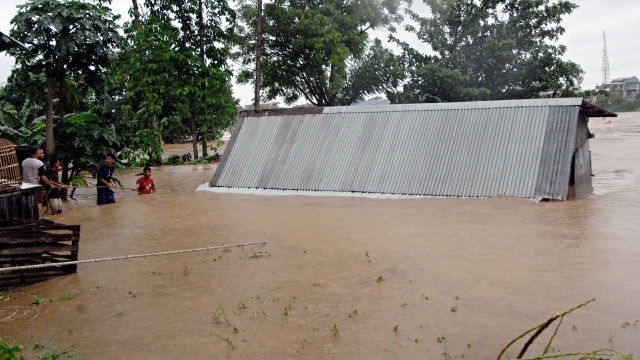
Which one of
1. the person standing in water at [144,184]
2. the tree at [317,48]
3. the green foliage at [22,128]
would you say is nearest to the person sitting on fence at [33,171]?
the person standing in water at [144,184]

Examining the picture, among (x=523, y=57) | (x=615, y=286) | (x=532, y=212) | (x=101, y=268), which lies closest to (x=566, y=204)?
(x=532, y=212)

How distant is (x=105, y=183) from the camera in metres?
12.6

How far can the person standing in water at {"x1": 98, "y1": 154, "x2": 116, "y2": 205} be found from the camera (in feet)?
41.1

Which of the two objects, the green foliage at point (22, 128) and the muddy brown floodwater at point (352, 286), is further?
the green foliage at point (22, 128)

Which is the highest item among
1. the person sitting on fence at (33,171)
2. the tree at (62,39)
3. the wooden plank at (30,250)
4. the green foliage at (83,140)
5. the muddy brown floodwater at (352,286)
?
the tree at (62,39)

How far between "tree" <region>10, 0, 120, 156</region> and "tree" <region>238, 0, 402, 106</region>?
11495mm

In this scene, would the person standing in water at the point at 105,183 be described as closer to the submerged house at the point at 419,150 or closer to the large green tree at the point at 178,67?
the submerged house at the point at 419,150

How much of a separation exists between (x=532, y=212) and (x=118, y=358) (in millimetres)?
7386

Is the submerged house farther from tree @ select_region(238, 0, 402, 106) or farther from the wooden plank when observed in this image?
tree @ select_region(238, 0, 402, 106)

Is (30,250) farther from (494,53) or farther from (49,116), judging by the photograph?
(494,53)

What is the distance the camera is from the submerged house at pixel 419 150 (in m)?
11.1

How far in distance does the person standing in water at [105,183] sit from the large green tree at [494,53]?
1532cm

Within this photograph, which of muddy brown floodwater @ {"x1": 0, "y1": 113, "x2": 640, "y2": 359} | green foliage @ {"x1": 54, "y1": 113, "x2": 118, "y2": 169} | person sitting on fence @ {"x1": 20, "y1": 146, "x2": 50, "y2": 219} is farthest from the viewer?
green foliage @ {"x1": 54, "y1": 113, "x2": 118, "y2": 169}

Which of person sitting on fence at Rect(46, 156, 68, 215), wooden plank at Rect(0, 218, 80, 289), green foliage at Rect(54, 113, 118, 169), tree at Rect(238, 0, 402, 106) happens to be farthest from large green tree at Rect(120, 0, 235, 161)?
wooden plank at Rect(0, 218, 80, 289)
